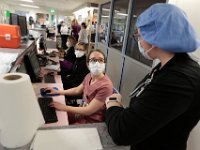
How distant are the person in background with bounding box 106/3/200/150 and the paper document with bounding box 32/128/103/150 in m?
0.18

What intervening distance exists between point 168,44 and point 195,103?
243 millimetres

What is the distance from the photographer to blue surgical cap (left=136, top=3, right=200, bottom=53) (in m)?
0.69

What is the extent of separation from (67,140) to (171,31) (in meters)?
0.68

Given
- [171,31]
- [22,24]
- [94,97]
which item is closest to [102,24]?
[22,24]

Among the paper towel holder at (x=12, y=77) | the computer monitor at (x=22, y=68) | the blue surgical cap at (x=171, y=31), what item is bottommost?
the computer monitor at (x=22, y=68)

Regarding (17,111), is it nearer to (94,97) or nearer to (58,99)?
(94,97)

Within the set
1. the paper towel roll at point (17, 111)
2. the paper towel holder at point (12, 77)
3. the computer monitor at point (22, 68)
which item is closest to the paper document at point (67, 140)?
the paper towel roll at point (17, 111)

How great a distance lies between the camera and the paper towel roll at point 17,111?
2.27ft

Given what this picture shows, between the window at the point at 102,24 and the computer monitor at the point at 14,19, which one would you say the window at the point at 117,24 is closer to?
the window at the point at 102,24

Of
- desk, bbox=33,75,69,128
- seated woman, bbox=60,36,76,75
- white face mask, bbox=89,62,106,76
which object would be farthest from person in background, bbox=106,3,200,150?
seated woman, bbox=60,36,76,75

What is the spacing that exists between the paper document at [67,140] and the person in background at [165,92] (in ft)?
0.59

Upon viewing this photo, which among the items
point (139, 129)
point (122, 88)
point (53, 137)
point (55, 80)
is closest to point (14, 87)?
point (53, 137)

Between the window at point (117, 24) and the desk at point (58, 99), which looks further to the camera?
the window at point (117, 24)

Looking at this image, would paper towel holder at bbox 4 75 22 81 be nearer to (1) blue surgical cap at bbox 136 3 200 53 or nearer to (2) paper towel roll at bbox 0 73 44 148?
(2) paper towel roll at bbox 0 73 44 148
